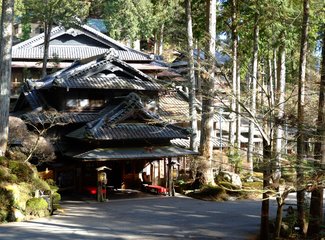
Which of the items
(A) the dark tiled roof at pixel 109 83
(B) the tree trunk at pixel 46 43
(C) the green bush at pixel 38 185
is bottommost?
(C) the green bush at pixel 38 185

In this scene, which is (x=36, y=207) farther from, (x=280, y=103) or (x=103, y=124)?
(x=280, y=103)

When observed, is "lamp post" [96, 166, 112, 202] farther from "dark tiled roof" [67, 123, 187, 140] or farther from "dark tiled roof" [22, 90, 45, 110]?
"dark tiled roof" [22, 90, 45, 110]

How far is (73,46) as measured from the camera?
3462 centimetres

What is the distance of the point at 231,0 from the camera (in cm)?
2469

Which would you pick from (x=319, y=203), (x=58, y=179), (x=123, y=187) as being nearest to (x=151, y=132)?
(x=123, y=187)

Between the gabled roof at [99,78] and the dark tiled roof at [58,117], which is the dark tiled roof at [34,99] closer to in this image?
the gabled roof at [99,78]

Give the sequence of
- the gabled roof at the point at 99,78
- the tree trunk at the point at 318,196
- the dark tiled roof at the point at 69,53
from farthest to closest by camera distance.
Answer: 1. the dark tiled roof at the point at 69,53
2. the gabled roof at the point at 99,78
3. the tree trunk at the point at 318,196

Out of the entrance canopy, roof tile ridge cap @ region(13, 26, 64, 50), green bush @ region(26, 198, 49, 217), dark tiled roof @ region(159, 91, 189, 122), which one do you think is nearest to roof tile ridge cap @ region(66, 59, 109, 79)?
dark tiled roof @ region(159, 91, 189, 122)

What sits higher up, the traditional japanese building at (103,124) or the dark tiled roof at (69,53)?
the dark tiled roof at (69,53)

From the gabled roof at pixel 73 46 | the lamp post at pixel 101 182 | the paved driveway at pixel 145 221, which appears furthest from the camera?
the gabled roof at pixel 73 46

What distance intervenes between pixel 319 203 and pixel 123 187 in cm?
1233

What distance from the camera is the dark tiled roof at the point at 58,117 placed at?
2207 cm

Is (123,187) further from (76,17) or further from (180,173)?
(76,17)

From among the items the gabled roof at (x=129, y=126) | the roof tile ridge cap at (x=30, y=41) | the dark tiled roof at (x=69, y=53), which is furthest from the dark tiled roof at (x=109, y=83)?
the roof tile ridge cap at (x=30, y=41)
